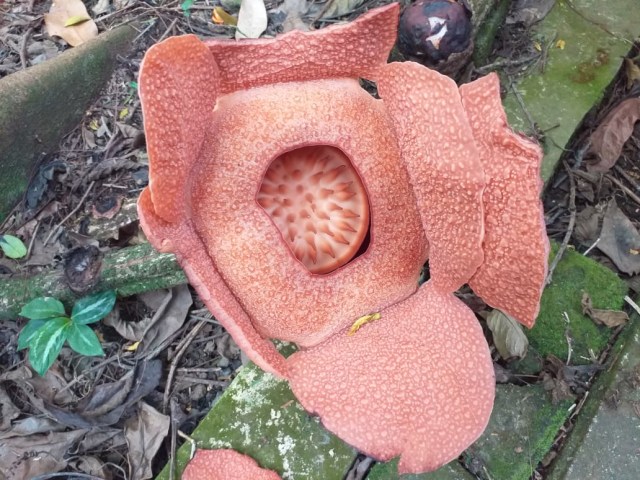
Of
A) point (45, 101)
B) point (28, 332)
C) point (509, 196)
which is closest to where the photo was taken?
point (509, 196)

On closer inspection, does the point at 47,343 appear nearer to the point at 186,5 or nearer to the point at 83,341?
the point at 83,341

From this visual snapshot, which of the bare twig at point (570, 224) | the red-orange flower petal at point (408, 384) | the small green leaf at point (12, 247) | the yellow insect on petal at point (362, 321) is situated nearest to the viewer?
the red-orange flower petal at point (408, 384)

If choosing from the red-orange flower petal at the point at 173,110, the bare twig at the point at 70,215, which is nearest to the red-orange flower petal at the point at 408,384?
the red-orange flower petal at the point at 173,110

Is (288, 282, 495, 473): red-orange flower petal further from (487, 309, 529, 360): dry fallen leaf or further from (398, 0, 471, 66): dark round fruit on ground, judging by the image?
(398, 0, 471, 66): dark round fruit on ground

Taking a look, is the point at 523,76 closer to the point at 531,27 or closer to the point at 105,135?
the point at 531,27

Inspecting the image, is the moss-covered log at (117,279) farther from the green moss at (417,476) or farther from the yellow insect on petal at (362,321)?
the green moss at (417,476)

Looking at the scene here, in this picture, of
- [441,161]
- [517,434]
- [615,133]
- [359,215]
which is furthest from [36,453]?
[615,133]

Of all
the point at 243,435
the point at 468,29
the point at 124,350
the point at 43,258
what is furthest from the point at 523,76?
the point at 43,258
